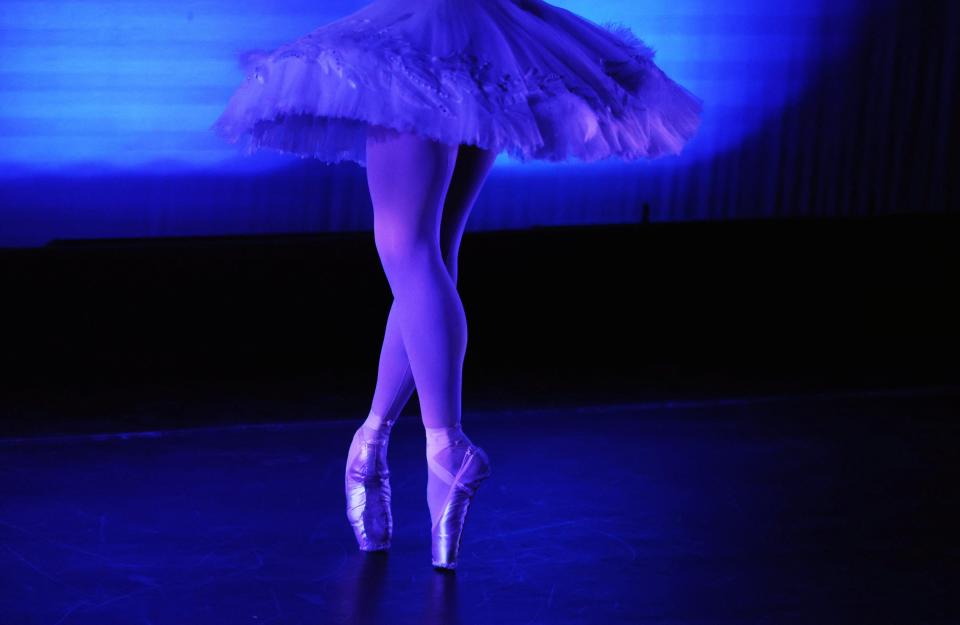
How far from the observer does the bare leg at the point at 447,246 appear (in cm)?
160

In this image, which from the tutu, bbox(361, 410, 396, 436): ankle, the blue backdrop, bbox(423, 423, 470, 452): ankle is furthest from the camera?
the blue backdrop

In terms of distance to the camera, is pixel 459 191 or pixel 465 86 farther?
pixel 459 191

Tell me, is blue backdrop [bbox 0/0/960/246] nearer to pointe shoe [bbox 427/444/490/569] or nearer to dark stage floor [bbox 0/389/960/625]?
dark stage floor [bbox 0/389/960/625]

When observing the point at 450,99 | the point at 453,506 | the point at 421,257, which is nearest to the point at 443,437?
the point at 453,506

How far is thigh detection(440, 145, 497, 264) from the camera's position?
5.24ft

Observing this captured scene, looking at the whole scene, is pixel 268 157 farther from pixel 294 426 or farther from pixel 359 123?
pixel 359 123

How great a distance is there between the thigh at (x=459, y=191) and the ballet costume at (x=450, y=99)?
0.13 metres

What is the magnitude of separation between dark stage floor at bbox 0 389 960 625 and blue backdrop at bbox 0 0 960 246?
99 centimetres

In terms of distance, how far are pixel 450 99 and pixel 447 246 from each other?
0.25 m

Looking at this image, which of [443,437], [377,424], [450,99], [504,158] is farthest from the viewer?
[504,158]

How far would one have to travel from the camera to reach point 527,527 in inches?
67.1

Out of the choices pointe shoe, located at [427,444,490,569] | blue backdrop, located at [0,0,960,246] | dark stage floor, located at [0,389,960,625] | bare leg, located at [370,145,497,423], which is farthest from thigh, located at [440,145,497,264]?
blue backdrop, located at [0,0,960,246]

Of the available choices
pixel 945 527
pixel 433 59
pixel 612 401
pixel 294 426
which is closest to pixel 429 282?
pixel 433 59

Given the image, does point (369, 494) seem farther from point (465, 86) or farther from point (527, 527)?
point (465, 86)
